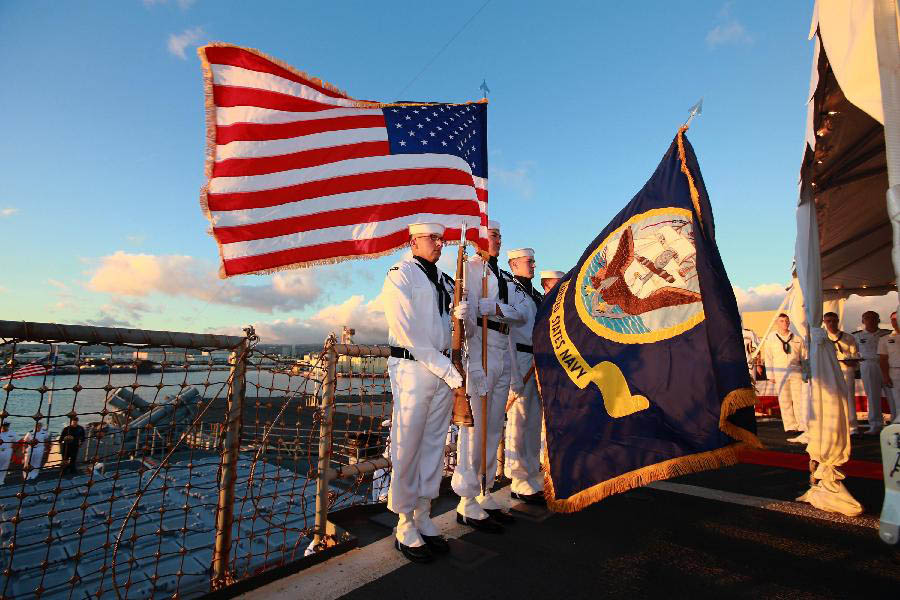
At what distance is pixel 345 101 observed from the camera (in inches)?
177

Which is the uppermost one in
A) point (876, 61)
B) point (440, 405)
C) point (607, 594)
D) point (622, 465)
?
point (876, 61)

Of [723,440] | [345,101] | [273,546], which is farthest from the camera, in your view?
[273,546]

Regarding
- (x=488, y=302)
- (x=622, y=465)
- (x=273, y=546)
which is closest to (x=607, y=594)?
(x=622, y=465)

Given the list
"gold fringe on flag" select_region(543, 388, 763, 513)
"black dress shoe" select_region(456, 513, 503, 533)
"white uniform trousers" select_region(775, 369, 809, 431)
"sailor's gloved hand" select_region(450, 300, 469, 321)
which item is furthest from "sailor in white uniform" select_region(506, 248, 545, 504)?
"white uniform trousers" select_region(775, 369, 809, 431)

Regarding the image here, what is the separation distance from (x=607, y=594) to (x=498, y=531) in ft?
3.41

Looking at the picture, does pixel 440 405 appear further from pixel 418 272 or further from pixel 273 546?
pixel 273 546

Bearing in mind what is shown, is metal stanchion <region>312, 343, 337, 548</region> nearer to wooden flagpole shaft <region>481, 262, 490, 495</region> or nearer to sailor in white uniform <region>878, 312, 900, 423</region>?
wooden flagpole shaft <region>481, 262, 490, 495</region>

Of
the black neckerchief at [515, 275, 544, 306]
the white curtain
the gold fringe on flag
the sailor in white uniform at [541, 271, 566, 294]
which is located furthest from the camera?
the sailor in white uniform at [541, 271, 566, 294]

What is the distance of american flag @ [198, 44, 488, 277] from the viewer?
394 centimetres

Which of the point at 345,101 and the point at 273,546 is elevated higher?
the point at 345,101

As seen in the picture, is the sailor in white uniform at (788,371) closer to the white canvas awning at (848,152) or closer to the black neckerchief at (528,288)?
the white canvas awning at (848,152)

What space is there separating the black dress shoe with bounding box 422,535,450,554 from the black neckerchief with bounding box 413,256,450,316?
158 cm

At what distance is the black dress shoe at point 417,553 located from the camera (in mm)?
2924

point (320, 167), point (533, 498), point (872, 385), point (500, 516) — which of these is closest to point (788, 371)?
point (872, 385)
